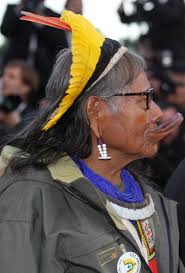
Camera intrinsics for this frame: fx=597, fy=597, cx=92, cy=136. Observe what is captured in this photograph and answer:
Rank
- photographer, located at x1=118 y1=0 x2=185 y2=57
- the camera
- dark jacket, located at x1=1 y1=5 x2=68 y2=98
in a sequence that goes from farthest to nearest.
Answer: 1. photographer, located at x1=118 y1=0 x2=185 y2=57
2. dark jacket, located at x1=1 y1=5 x2=68 y2=98
3. the camera

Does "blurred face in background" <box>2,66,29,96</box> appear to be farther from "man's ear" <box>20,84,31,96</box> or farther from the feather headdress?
the feather headdress

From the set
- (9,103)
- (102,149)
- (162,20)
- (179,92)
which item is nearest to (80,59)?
(102,149)

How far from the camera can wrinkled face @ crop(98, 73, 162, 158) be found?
2.41 metres

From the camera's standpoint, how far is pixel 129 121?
2.40m

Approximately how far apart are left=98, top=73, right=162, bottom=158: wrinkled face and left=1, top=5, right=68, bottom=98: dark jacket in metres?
3.57

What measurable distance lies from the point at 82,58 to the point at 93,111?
0.78 feet

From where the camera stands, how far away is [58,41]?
20.0 feet

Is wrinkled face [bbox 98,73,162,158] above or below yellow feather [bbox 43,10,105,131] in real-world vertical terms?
below

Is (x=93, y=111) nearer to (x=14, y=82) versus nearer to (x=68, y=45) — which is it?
(x=14, y=82)

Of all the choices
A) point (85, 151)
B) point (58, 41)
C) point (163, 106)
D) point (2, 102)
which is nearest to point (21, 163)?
point (85, 151)

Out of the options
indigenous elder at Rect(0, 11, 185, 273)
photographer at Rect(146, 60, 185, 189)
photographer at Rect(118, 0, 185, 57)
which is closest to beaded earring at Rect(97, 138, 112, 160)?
indigenous elder at Rect(0, 11, 185, 273)

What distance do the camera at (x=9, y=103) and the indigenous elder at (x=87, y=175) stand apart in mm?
2238

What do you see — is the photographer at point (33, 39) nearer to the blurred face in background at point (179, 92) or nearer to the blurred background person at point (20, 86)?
the blurred background person at point (20, 86)

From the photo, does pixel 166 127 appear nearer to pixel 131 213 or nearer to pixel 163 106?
pixel 131 213
